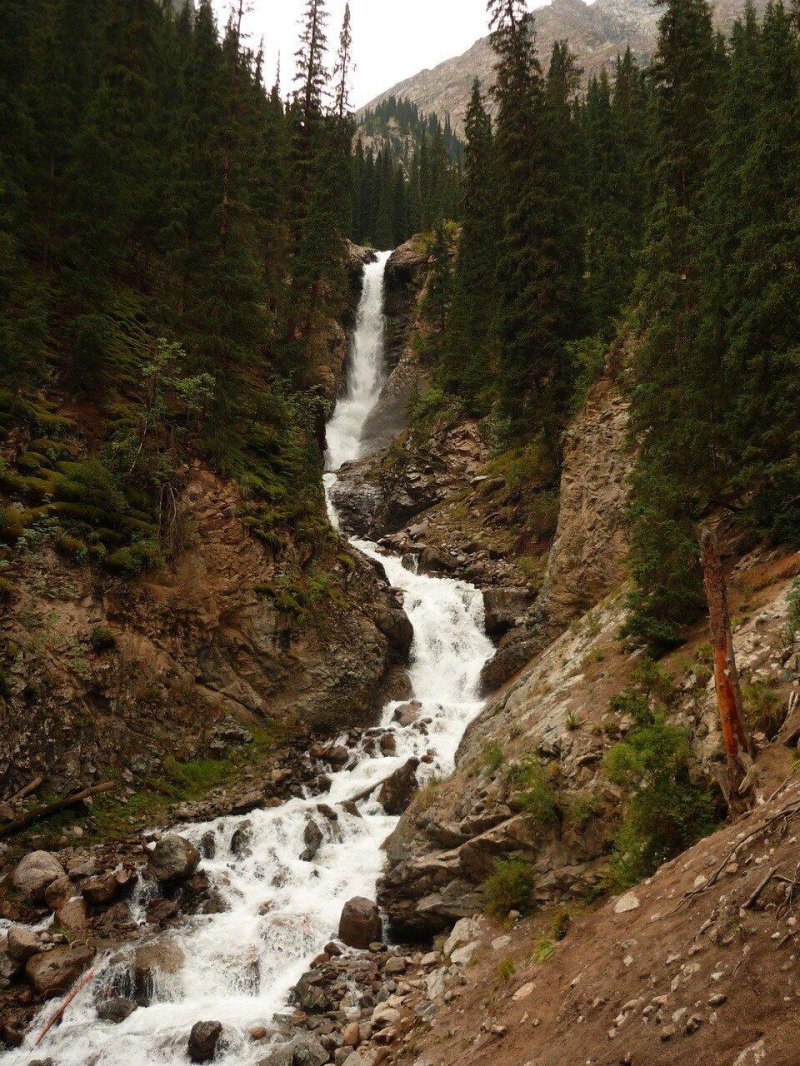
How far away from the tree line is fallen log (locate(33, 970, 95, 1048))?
11.4m

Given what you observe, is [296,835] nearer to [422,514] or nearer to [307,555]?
[307,555]

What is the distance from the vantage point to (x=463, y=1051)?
7473mm

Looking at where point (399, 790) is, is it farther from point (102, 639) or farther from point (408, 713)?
point (102, 639)

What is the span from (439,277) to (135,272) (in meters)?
24.2

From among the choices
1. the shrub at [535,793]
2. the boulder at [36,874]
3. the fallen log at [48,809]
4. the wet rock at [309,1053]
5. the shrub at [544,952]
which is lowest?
the wet rock at [309,1053]

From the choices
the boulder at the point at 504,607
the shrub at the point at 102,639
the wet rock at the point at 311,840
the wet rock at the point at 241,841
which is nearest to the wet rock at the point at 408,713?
the boulder at the point at 504,607

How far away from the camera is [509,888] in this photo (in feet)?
33.6

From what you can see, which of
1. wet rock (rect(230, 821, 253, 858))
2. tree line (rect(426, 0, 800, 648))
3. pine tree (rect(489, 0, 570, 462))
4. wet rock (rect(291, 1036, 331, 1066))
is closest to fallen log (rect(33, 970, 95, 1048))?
wet rock (rect(291, 1036, 331, 1066))

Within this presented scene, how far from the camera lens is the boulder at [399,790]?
1647 centimetres

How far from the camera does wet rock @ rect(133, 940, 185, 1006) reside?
10.7 meters

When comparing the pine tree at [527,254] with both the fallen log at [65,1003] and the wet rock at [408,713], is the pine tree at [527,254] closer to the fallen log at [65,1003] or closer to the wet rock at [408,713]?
the wet rock at [408,713]

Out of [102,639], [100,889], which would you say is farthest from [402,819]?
[102,639]

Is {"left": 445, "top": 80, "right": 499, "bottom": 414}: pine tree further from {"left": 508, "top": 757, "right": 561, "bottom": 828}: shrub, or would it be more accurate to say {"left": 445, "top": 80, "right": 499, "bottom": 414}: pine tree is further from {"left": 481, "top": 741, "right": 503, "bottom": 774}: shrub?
{"left": 508, "top": 757, "right": 561, "bottom": 828}: shrub

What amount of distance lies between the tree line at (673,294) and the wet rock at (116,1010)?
431 inches
